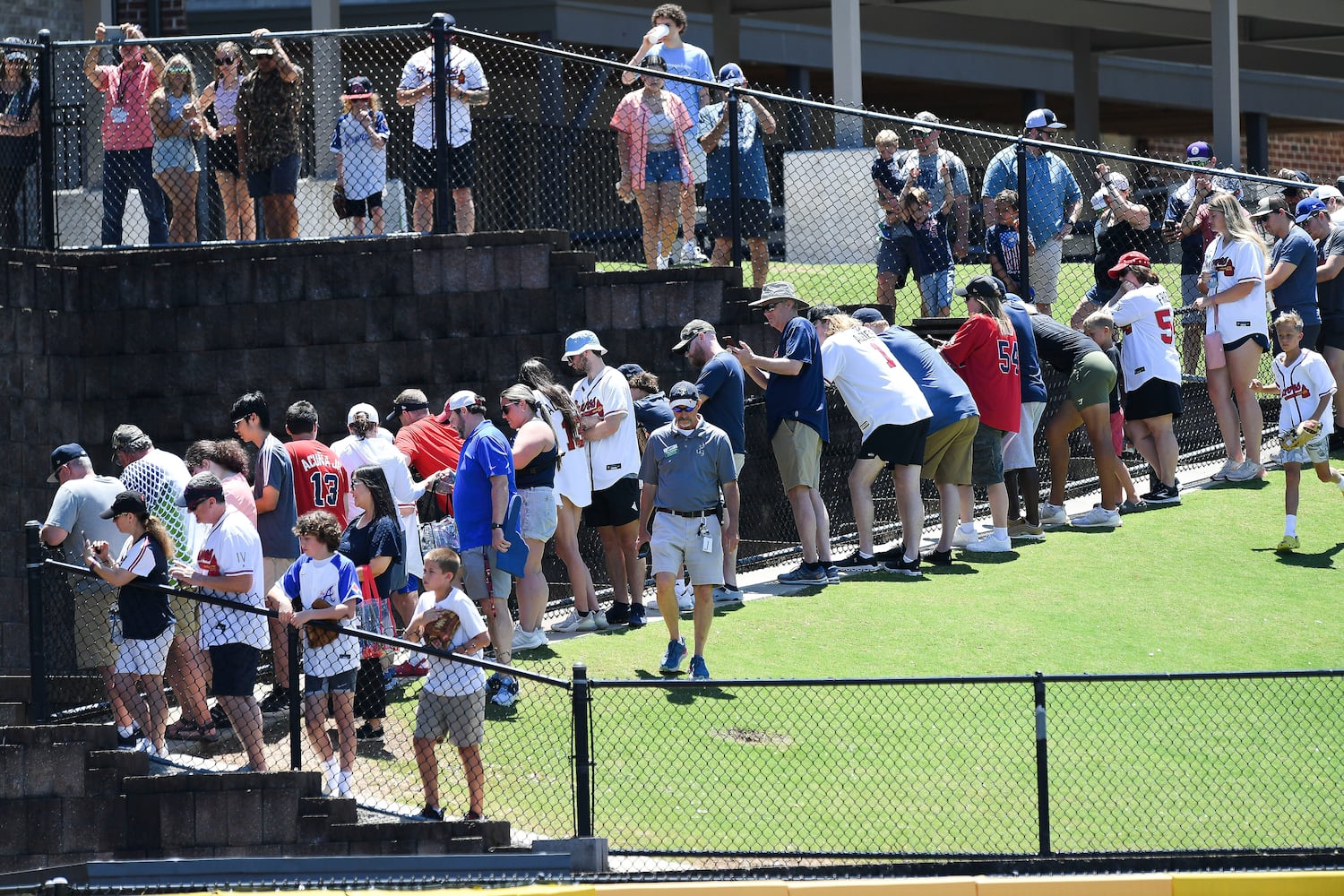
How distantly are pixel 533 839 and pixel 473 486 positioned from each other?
2506mm

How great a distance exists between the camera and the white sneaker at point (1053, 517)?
1330 centimetres

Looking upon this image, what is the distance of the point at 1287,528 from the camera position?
1238cm

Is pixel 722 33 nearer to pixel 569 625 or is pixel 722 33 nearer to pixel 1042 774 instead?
pixel 569 625

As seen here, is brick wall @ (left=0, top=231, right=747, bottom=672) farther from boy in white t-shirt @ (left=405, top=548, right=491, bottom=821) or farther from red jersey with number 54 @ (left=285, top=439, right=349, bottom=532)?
boy in white t-shirt @ (left=405, top=548, right=491, bottom=821)

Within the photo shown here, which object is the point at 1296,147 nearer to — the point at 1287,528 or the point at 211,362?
the point at 1287,528

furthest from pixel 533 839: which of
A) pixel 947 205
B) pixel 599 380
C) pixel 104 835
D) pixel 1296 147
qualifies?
pixel 1296 147

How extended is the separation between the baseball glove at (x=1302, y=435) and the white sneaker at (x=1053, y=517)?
5.68ft

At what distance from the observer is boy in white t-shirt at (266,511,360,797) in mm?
8859

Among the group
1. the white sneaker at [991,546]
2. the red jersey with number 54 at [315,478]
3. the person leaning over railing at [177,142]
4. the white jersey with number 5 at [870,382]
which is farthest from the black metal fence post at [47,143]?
the white sneaker at [991,546]

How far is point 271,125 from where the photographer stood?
12.9m

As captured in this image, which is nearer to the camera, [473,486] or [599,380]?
[473,486]

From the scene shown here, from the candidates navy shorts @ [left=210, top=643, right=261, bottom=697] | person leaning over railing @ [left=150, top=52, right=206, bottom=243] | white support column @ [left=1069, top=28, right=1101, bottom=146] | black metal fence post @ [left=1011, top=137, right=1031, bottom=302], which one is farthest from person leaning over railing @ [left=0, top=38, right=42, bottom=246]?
white support column @ [left=1069, top=28, right=1101, bottom=146]

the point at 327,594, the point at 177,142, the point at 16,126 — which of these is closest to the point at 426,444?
the point at 327,594

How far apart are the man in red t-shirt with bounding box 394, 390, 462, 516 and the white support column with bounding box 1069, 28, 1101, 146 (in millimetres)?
16568
